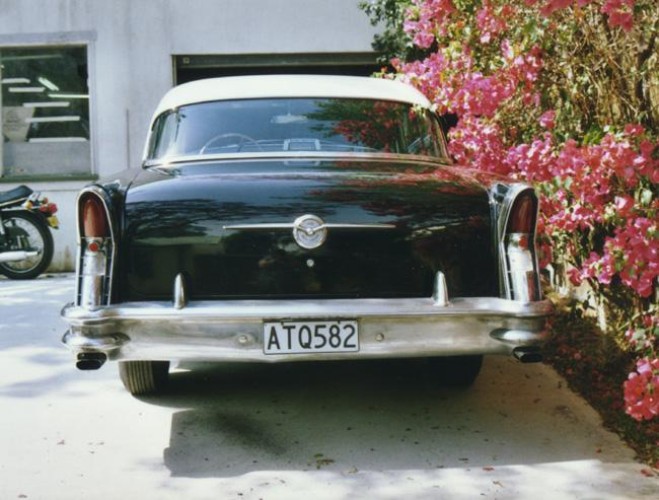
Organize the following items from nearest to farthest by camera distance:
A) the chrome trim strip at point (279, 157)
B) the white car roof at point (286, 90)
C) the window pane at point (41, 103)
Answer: the chrome trim strip at point (279, 157)
the white car roof at point (286, 90)
the window pane at point (41, 103)

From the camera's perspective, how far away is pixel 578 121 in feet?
17.7

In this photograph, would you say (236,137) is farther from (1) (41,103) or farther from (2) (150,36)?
(1) (41,103)

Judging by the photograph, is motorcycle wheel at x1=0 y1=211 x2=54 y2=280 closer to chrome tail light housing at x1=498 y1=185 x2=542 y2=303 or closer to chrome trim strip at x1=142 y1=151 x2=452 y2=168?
chrome trim strip at x1=142 y1=151 x2=452 y2=168

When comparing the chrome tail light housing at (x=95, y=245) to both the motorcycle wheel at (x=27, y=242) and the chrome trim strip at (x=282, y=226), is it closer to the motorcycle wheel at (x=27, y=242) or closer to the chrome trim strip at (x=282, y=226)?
the chrome trim strip at (x=282, y=226)

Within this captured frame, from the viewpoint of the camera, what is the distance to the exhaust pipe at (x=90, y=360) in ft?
12.9

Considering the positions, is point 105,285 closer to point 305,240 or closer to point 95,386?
point 305,240

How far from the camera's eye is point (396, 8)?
969 centimetres

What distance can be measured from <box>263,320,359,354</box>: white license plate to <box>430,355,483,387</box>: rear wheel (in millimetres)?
1330

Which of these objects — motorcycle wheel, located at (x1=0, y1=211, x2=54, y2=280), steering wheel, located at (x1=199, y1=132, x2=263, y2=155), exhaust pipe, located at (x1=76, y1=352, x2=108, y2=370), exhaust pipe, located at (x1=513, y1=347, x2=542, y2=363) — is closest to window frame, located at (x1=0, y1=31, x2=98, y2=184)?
motorcycle wheel, located at (x1=0, y1=211, x2=54, y2=280)

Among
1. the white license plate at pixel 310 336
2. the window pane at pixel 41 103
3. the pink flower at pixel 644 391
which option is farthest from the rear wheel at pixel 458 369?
the window pane at pixel 41 103

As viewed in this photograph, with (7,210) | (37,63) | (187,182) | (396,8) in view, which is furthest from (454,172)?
(37,63)

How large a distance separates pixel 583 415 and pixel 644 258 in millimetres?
1180

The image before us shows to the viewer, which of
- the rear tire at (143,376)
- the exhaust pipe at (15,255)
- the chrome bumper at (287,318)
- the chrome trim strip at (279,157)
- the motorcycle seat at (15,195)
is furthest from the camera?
the motorcycle seat at (15,195)

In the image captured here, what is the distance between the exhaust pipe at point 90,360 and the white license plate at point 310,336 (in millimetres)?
676
